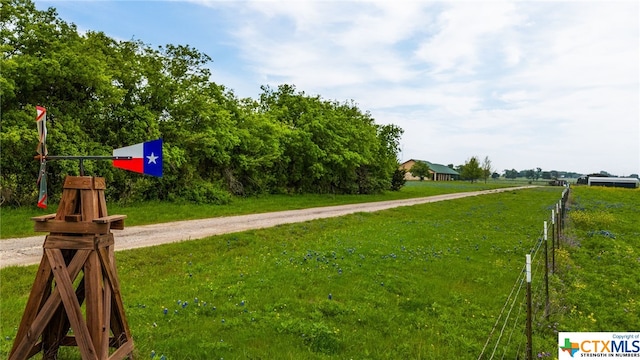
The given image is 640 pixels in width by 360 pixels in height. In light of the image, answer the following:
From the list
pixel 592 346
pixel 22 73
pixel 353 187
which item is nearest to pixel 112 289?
pixel 592 346

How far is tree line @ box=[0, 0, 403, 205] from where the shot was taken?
17953 millimetres

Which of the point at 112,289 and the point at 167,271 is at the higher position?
the point at 112,289

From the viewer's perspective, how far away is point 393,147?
5797 cm

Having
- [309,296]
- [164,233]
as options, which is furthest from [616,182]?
[309,296]

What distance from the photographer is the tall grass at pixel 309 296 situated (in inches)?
234

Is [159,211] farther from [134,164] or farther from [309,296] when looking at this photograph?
[134,164]

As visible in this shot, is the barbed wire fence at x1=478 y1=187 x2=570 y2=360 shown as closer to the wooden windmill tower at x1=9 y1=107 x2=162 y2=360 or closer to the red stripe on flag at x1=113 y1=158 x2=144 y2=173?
the red stripe on flag at x1=113 y1=158 x2=144 y2=173

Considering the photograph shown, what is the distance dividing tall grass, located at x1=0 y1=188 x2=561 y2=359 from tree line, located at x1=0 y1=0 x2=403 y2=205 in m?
11.1

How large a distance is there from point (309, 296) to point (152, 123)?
18.9 m

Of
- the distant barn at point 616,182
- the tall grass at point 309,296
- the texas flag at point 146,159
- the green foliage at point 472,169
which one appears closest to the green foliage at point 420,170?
the green foliage at point 472,169

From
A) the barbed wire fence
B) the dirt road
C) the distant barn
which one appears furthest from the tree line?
the distant barn

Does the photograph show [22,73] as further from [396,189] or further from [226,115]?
[396,189]

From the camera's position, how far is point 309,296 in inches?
324

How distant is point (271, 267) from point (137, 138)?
15964 millimetres
